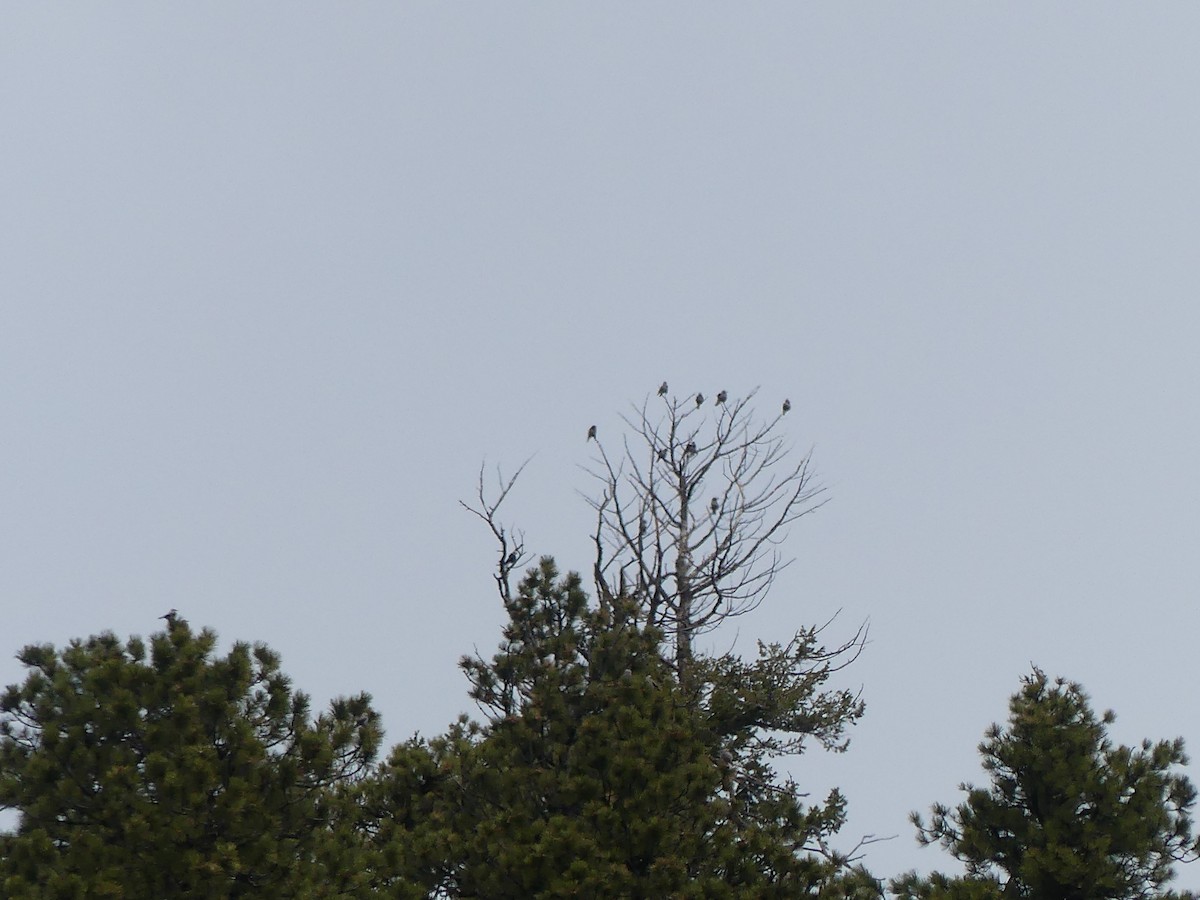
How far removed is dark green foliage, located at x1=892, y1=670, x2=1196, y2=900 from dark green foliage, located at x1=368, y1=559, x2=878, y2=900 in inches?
93.8

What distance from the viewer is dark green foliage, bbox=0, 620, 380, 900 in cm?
1131

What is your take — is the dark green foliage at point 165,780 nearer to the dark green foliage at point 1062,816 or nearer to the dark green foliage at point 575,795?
the dark green foliage at point 575,795

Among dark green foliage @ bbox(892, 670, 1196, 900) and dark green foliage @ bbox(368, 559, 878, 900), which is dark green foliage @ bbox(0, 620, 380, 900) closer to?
dark green foliage @ bbox(368, 559, 878, 900)

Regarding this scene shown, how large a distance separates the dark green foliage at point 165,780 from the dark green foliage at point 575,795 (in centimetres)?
100

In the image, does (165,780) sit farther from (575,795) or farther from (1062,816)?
(1062,816)

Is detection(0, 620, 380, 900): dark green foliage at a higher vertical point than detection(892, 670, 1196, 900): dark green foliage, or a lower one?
lower

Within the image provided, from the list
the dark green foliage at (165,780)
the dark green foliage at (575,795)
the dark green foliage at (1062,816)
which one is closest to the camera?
the dark green foliage at (165,780)

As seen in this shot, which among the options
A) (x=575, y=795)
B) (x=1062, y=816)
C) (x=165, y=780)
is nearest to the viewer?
(x=165, y=780)

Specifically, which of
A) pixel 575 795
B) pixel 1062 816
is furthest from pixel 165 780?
pixel 1062 816

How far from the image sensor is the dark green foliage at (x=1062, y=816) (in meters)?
16.2

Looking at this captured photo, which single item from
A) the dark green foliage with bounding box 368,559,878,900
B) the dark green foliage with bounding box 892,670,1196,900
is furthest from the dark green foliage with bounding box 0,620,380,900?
the dark green foliage with bounding box 892,670,1196,900

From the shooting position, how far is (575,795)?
44.4 ft

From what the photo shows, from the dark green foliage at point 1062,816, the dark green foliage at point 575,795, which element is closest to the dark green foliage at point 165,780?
the dark green foliage at point 575,795

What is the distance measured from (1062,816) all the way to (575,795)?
6651 mm
